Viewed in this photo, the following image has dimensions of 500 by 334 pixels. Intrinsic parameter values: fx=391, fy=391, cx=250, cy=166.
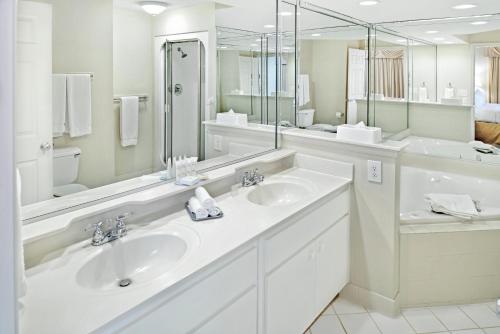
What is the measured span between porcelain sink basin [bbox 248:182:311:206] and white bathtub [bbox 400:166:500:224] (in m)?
0.73


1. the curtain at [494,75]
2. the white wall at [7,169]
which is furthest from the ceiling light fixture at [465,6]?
the white wall at [7,169]

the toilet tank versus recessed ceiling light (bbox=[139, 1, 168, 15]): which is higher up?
recessed ceiling light (bbox=[139, 1, 168, 15])

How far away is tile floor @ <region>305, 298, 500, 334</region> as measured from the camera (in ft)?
7.41

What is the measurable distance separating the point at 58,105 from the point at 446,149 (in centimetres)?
314

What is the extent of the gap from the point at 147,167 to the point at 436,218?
1881 mm

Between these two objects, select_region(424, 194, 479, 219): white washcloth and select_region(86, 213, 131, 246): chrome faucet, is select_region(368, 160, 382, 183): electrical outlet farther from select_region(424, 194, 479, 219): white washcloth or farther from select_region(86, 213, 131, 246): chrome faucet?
select_region(86, 213, 131, 246): chrome faucet

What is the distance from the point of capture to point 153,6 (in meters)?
1.70

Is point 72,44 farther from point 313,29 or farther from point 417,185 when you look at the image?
point 417,185

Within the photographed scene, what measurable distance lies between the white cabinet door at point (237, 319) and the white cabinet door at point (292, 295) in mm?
114

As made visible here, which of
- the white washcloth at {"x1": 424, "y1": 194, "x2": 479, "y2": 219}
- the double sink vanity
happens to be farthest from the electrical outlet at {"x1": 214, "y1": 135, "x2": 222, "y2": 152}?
the white washcloth at {"x1": 424, "y1": 194, "x2": 479, "y2": 219}

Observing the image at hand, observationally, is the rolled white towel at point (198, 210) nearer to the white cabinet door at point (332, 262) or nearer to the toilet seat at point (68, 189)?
the toilet seat at point (68, 189)

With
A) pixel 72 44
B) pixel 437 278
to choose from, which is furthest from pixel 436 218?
pixel 72 44

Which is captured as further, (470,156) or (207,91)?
(470,156)

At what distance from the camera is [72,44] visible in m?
1.44
